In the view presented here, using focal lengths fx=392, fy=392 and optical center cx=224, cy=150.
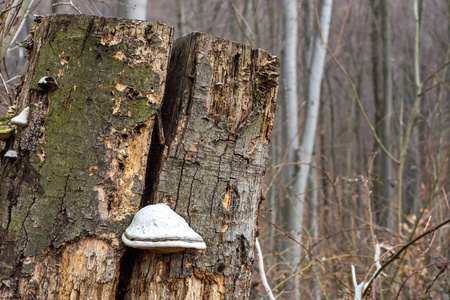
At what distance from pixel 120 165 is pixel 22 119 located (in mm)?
480

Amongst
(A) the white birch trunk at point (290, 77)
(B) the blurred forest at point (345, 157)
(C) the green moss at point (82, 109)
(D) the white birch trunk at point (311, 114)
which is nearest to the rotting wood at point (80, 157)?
(C) the green moss at point (82, 109)

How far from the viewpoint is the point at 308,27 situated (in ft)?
27.0

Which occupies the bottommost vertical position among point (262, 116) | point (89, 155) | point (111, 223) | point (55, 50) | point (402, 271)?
point (402, 271)

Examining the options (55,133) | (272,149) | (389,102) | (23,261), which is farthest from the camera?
(272,149)

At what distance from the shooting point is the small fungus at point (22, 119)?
5.74ft

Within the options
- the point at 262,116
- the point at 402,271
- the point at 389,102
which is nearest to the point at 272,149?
the point at 389,102

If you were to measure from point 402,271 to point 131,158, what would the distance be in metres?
3.60

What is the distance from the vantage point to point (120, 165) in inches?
71.6

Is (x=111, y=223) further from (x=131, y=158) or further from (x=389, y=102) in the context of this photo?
(x=389, y=102)

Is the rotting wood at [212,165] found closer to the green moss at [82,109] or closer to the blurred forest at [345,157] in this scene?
the green moss at [82,109]

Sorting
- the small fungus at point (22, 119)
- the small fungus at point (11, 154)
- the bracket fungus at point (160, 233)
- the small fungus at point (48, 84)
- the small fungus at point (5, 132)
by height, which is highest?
the small fungus at point (48, 84)

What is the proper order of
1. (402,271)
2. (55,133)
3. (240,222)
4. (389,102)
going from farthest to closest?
(389,102) → (402,271) → (240,222) → (55,133)

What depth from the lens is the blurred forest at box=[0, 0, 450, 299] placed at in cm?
341

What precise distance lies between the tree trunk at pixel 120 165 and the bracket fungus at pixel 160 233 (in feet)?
0.36
